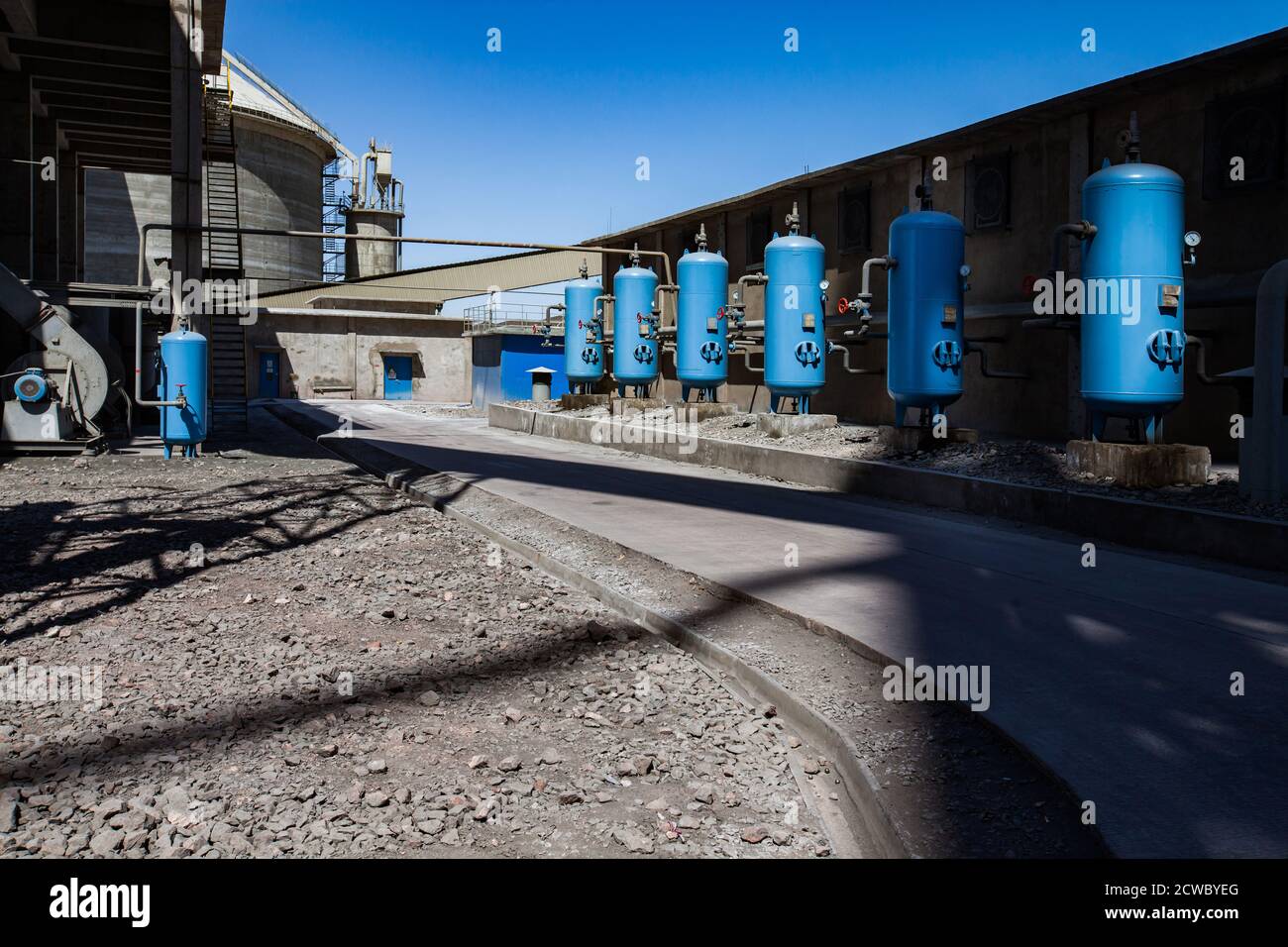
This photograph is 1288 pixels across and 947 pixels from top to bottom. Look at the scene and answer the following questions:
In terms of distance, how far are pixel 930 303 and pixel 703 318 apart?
26.9 feet

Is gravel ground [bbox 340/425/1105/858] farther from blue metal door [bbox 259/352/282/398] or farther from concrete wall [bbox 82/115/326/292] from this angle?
blue metal door [bbox 259/352/282/398]

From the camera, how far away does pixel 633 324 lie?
23.5 meters

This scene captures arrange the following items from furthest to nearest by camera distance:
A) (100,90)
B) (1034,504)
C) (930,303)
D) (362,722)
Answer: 1. (100,90)
2. (930,303)
3. (1034,504)
4. (362,722)

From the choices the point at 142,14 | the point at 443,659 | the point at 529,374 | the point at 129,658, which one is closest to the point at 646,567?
the point at 443,659

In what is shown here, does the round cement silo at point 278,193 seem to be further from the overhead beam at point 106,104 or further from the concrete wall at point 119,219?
the overhead beam at point 106,104

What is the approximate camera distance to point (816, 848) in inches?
143

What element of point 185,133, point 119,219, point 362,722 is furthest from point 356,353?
point 362,722

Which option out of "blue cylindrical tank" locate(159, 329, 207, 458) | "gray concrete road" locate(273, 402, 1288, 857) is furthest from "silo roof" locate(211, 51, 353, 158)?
"gray concrete road" locate(273, 402, 1288, 857)

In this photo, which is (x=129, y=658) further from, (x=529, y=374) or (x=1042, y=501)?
(x=529, y=374)

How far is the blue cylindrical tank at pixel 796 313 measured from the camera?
17078 millimetres

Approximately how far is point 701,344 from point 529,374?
49.6 feet

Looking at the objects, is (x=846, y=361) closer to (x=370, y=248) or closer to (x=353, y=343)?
(x=353, y=343)

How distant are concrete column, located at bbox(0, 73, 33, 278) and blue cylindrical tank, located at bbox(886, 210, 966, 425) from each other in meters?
16.4

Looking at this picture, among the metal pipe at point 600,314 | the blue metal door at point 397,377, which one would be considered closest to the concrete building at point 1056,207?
the metal pipe at point 600,314
